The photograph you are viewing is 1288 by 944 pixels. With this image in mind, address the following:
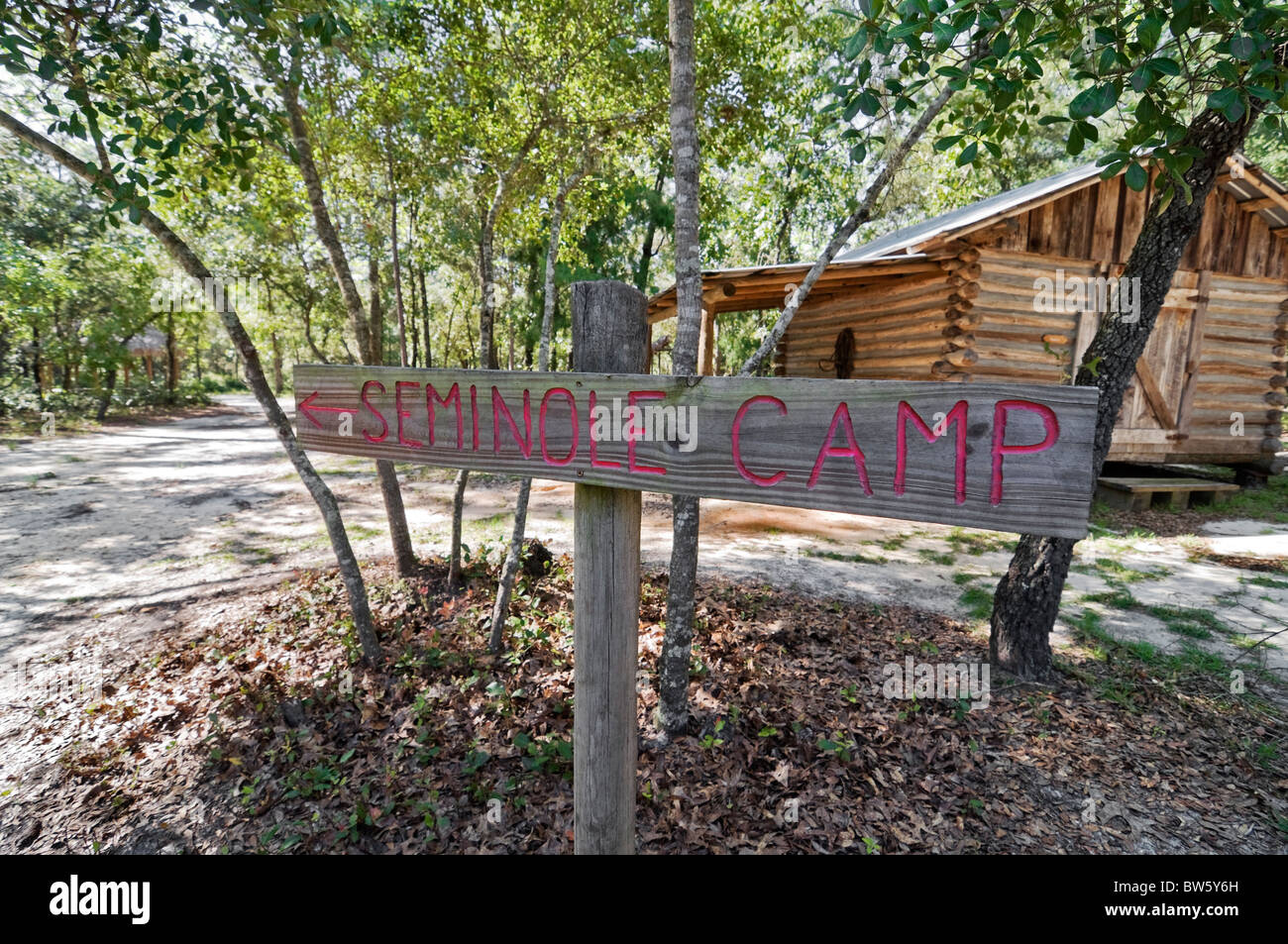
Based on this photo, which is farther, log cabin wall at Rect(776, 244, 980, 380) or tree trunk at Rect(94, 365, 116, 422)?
tree trunk at Rect(94, 365, 116, 422)

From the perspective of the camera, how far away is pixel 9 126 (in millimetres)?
3135

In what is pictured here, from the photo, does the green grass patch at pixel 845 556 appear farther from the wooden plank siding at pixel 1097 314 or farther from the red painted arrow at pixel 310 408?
the red painted arrow at pixel 310 408

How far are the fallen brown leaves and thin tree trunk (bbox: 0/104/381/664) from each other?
1.49 feet

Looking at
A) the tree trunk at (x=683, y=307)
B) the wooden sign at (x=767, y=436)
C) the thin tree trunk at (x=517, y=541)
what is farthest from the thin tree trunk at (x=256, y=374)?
the wooden sign at (x=767, y=436)

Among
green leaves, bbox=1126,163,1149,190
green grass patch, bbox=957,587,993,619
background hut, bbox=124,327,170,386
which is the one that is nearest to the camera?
green leaves, bbox=1126,163,1149,190

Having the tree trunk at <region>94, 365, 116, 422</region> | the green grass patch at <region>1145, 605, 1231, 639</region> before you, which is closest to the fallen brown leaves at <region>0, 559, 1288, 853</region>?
the green grass patch at <region>1145, 605, 1231, 639</region>

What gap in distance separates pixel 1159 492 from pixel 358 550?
11615 millimetres

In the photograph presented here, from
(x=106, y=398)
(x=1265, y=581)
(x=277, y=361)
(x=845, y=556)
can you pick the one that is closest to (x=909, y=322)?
(x=845, y=556)

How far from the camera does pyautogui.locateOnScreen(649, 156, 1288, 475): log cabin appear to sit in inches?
321

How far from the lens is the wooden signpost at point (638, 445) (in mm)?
1026

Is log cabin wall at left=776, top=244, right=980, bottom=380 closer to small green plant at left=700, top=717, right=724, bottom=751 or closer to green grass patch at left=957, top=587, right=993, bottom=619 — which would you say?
green grass patch at left=957, top=587, right=993, bottom=619
